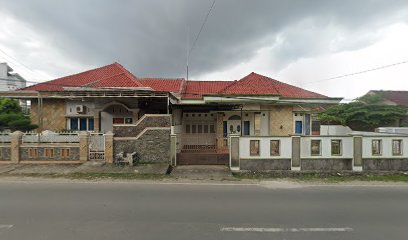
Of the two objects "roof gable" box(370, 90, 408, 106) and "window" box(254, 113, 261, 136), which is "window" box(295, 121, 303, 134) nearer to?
"window" box(254, 113, 261, 136)

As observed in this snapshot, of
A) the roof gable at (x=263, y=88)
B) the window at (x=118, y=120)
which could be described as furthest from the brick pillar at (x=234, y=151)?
the window at (x=118, y=120)

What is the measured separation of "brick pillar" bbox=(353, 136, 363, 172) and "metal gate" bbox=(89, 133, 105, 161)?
13.2 m

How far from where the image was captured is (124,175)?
10.4 meters

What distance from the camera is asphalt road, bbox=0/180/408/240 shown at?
4.60 metres

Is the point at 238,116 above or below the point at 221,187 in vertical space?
above

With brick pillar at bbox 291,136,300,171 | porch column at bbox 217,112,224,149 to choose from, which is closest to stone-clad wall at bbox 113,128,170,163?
porch column at bbox 217,112,224,149

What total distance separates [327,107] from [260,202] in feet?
57.6

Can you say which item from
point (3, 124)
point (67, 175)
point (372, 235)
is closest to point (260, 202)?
point (372, 235)

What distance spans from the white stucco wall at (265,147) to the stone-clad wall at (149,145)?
409 centimetres

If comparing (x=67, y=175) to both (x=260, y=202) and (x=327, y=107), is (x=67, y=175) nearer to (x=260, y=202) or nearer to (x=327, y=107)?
(x=260, y=202)

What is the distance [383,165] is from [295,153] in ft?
14.8

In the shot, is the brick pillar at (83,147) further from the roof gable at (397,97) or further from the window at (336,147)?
the roof gable at (397,97)

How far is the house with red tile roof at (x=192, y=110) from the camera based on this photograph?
17.5 metres

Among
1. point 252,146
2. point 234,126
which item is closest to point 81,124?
point 234,126
